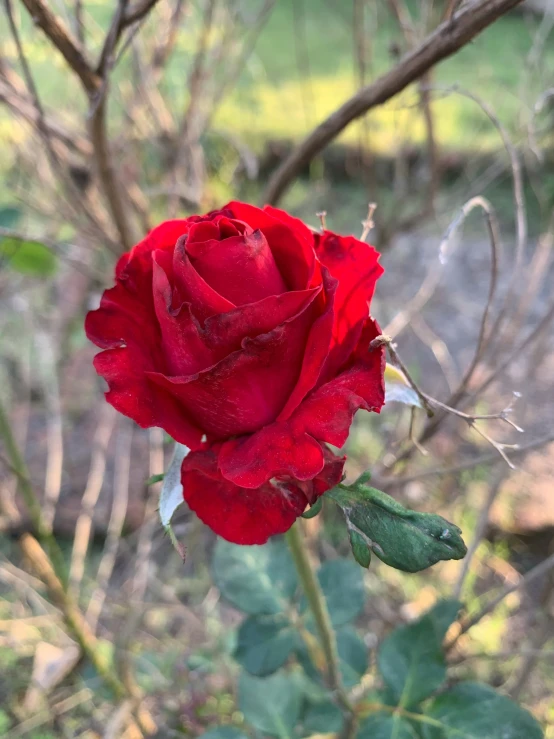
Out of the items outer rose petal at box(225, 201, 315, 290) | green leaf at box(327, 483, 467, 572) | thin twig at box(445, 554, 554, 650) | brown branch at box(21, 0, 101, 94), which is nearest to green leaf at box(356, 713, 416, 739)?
thin twig at box(445, 554, 554, 650)

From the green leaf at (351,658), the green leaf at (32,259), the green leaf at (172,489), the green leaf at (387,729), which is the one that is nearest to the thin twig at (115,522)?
the green leaf at (32,259)

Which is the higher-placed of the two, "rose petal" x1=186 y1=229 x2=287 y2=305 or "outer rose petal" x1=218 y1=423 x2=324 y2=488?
"rose petal" x1=186 y1=229 x2=287 y2=305

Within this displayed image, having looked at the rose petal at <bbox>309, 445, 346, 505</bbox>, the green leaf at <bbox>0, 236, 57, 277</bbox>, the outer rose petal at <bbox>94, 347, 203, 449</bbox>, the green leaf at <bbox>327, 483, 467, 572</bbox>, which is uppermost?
the outer rose petal at <bbox>94, 347, 203, 449</bbox>

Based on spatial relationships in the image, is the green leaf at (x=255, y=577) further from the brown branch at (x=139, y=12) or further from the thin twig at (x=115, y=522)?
the thin twig at (x=115, y=522)

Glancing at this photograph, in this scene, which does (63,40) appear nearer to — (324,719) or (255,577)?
(255,577)

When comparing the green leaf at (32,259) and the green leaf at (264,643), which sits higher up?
the green leaf at (32,259)

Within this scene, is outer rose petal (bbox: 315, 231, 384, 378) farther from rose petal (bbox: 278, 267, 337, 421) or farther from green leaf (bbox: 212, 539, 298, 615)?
green leaf (bbox: 212, 539, 298, 615)
